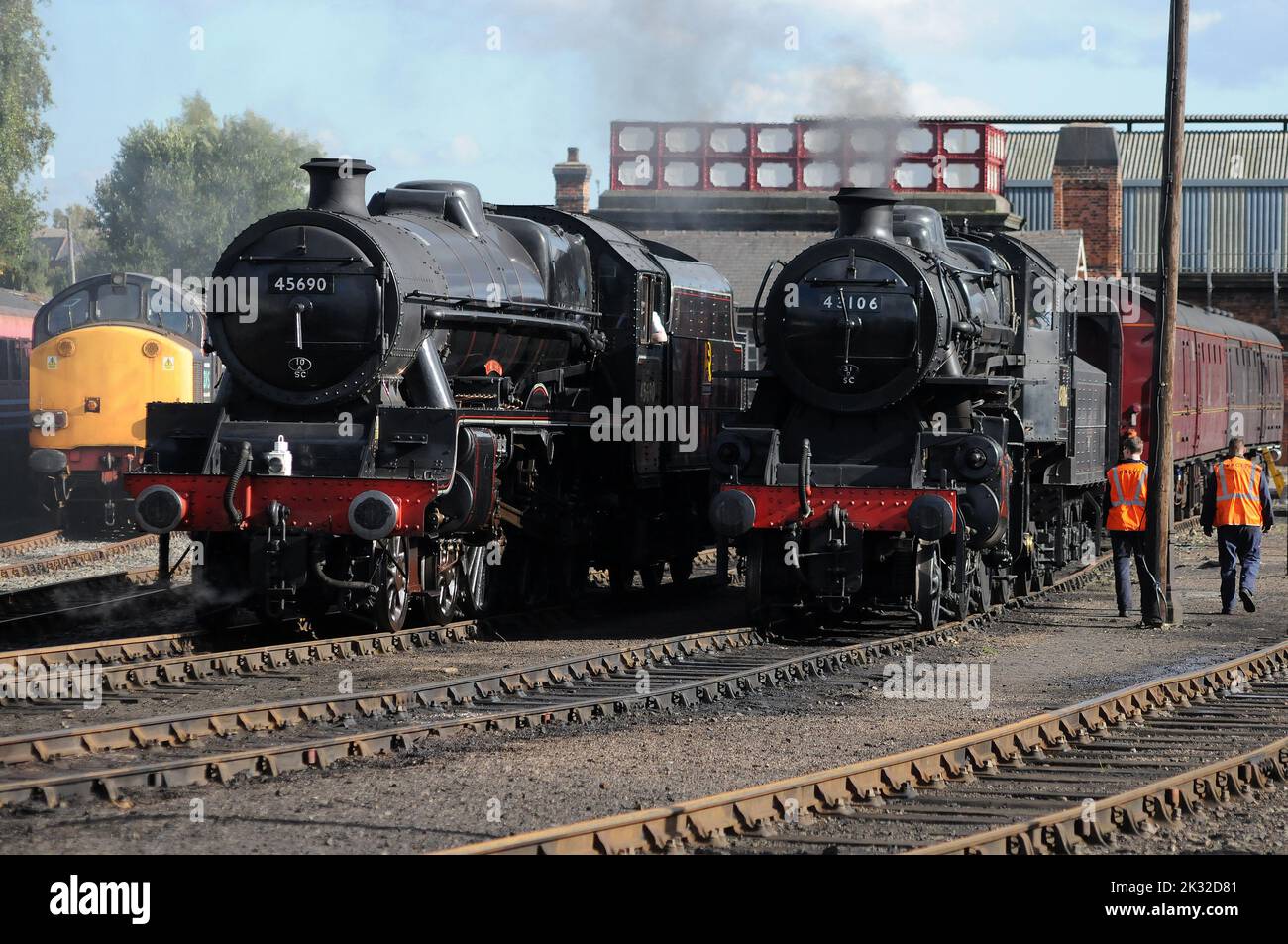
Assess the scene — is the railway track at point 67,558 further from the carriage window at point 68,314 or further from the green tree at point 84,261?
the green tree at point 84,261

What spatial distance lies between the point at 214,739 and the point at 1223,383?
2124 cm

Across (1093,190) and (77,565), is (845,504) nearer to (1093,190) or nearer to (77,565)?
(77,565)

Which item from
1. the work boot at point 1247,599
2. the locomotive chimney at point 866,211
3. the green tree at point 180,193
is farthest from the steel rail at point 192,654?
the green tree at point 180,193

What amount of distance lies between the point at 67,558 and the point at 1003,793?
1276cm

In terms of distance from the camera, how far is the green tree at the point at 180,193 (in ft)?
198

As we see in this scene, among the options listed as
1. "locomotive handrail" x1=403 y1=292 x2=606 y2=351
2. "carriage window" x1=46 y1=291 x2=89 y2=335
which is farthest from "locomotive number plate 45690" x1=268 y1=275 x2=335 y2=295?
"carriage window" x1=46 y1=291 x2=89 y2=335

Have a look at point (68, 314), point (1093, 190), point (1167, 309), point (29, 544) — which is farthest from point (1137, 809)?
point (1093, 190)

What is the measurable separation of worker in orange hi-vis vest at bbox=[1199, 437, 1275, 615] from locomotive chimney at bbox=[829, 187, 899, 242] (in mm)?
3954

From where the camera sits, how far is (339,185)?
12.0 metres

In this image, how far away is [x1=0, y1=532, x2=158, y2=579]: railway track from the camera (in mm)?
16812

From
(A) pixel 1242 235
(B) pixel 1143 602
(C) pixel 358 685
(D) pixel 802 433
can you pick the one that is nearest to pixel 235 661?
(C) pixel 358 685

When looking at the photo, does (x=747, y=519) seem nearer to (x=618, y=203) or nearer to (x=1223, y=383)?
(x=1223, y=383)

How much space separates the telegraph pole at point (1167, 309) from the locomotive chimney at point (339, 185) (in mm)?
6517

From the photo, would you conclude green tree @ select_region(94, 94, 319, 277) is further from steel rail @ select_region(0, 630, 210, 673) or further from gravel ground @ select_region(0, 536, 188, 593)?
steel rail @ select_region(0, 630, 210, 673)
